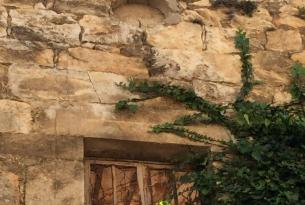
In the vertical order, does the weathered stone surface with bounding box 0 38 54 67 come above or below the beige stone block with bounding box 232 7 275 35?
below

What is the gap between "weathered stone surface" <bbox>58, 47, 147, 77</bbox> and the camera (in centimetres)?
554

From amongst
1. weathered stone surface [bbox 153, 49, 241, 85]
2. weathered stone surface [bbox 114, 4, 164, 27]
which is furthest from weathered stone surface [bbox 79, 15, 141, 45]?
weathered stone surface [bbox 153, 49, 241, 85]

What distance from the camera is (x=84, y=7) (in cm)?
592

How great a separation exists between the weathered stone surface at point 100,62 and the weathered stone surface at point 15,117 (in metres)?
0.45

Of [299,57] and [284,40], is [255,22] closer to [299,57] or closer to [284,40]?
[284,40]

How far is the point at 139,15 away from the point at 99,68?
72 centimetres

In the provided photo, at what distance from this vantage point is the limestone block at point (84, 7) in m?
5.87

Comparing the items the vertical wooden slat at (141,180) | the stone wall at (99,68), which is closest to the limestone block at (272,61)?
the stone wall at (99,68)

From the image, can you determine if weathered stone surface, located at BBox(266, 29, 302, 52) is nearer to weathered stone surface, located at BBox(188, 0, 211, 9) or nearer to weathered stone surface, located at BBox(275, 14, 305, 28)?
weathered stone surface, located at BBox(275, 14, 305, 28)

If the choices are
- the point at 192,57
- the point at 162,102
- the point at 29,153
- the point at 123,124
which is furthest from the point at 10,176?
the point at 192,57

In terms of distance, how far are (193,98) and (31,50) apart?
3.26 feet

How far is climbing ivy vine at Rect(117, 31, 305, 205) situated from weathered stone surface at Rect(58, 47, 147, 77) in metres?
0.13

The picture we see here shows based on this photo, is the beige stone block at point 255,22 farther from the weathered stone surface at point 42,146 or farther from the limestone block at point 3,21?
the weathered stone surface at point 42,146

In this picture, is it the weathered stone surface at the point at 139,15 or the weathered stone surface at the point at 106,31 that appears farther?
the weathered stone surface at the point at 139,15
